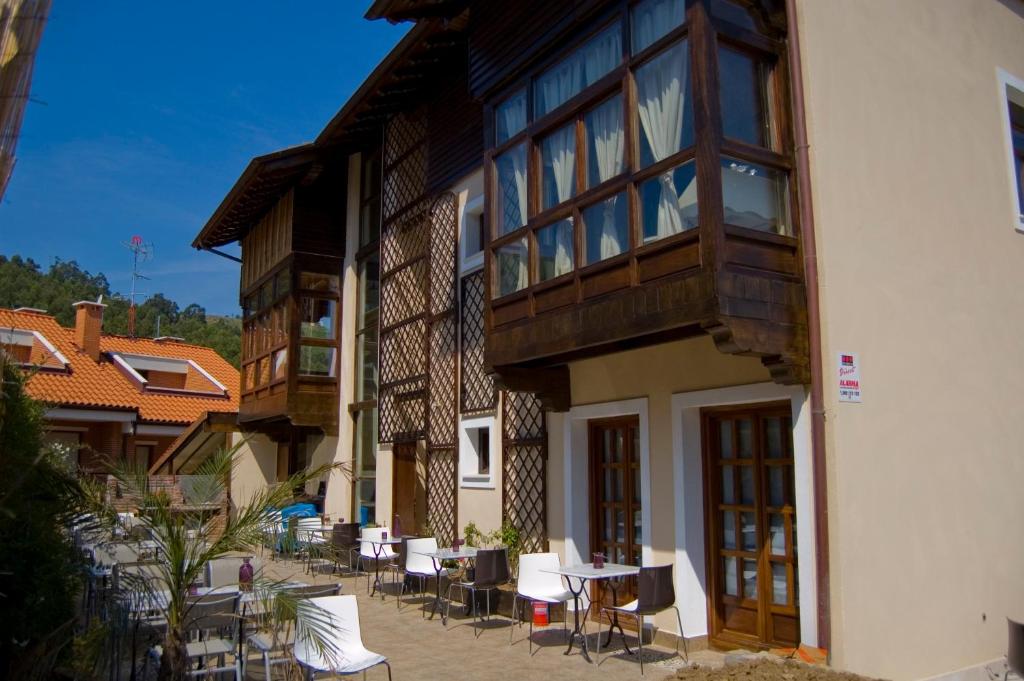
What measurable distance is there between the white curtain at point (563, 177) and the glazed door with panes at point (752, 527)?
193cm

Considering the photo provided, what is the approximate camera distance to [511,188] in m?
8.49

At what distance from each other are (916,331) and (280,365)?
37.7ft

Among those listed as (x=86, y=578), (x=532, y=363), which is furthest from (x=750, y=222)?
(x=86, y=578)

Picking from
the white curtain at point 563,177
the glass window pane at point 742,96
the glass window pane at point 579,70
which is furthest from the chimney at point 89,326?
the glass window pane at point 742,96

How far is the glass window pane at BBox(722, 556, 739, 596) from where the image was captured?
7.27 meters

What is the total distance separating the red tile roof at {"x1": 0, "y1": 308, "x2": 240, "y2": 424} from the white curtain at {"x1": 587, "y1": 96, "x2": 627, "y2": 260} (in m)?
16.2

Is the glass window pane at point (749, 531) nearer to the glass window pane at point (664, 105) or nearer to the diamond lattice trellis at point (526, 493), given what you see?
the diamond lattice trellis at point (526, 493)

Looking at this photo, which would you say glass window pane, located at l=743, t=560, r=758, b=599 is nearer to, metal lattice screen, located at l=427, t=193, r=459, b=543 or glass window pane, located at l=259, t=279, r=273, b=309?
metal lattice screen, located at l=427, t=193, r=459, b=543

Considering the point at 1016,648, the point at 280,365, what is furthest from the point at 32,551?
the point at 280,365

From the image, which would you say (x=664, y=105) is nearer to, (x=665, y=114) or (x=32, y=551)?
(x=665, y=114)

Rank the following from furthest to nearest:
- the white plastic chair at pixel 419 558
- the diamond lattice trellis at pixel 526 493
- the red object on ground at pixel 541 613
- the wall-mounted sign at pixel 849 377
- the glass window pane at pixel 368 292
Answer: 1. the glass window pane at pixel 368 292
2. the white plastic chair at pixel 419 558
3. the diamond lattice trellis at pixel 526 493
4. the red object on ground at pixel 541 613
5. the wall-mounted sign at pixel 849 377

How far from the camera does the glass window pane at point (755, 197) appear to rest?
616cm

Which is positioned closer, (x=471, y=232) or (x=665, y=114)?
(x=665, y=114)

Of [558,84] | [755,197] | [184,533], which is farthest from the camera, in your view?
[558,84]
